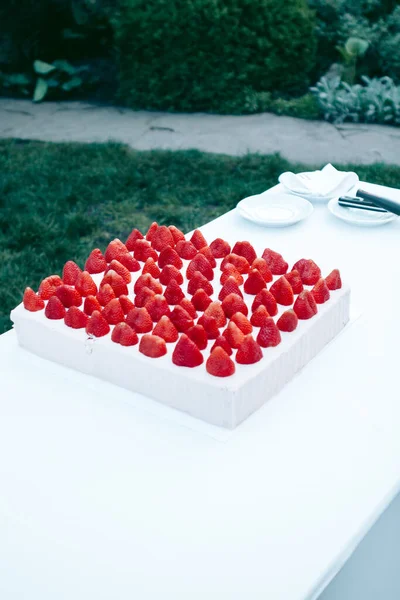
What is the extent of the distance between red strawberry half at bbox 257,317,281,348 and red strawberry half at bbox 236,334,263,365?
53mm

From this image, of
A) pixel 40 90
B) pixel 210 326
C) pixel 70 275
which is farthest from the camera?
pixel 40 90

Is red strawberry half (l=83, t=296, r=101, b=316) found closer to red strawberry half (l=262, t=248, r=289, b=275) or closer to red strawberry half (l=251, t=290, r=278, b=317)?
Answer: red strawberry half (l=251, t=290, r=278, b=317)

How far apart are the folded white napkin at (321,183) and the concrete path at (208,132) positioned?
9.58 feet

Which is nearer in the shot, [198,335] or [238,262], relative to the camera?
[198,335]

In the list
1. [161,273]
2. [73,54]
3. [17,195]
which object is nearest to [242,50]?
[73,54]

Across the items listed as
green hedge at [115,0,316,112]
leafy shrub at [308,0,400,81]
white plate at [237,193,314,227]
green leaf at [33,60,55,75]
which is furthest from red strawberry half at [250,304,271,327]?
green leaf at [33,60,55,75]

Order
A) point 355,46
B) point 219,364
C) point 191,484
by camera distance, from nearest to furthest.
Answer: point 191,484 → point 219,364 → point 355,46

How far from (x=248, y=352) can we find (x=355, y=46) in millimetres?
6038

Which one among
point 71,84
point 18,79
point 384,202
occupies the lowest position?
point 18,79

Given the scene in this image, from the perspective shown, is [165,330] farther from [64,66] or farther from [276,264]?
[64,66]

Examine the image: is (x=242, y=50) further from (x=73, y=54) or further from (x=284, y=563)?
(x=284, y=563)

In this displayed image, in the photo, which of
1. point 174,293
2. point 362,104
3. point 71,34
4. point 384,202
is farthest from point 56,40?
point 174,293

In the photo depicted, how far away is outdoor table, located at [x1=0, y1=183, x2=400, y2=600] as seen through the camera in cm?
102

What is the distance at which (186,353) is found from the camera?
1.32 meters
